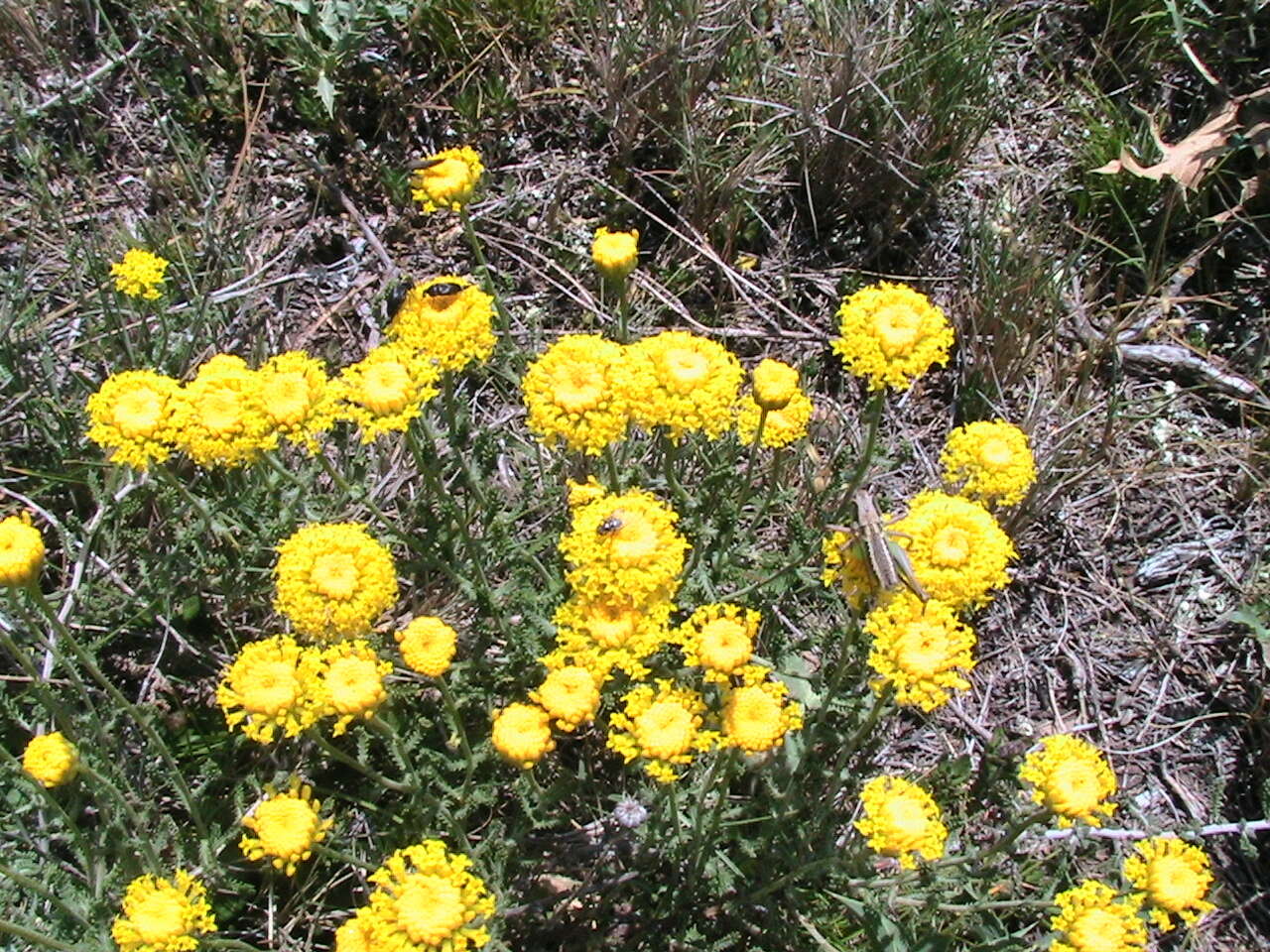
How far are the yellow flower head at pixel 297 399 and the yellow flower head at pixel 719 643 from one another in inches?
46.3

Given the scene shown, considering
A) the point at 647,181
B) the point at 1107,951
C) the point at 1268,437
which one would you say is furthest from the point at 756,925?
the point at 647,181

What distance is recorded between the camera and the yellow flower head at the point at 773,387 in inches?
122

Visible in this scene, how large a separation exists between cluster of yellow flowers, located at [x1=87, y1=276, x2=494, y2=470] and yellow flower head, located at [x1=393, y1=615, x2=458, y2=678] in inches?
21.9

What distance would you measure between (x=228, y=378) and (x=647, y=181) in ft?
8.39

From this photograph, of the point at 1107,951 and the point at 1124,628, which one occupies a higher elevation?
the point at 1107,951

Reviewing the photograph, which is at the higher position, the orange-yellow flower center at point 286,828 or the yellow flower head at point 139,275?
the yellow flower head at point 139,275

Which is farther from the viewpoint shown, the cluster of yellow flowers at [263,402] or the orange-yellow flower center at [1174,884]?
the cluster of yellow flowers at [263,402]

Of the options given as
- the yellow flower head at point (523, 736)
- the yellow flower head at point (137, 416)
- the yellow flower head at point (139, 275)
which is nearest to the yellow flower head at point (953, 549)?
the yellow flower head at point (523, 736)

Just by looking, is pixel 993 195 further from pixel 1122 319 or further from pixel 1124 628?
pixel 1124 628

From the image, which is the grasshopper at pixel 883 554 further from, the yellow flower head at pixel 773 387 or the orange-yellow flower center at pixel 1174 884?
the orange-yellow flower center at pixel 1174 884

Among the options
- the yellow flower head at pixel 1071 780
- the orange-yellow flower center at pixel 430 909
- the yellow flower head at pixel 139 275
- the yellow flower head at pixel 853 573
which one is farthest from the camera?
the yellow flower head at pixel 139 275

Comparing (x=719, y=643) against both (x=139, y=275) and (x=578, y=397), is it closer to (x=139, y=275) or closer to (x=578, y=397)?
(x=578, y=397)

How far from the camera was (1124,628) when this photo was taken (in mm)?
4402

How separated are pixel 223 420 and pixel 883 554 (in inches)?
71.1
